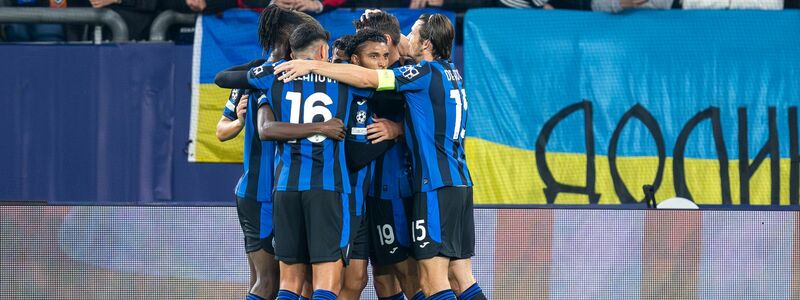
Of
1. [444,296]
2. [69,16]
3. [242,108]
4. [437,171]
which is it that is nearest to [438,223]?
[437,171]

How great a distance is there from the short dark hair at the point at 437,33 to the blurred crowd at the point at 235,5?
168 inches

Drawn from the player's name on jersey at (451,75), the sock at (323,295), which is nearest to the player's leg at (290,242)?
the sock at (323,295)

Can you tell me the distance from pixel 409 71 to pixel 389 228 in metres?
0.84

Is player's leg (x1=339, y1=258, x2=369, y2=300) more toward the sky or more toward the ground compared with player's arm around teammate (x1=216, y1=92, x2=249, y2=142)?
more toward the ground

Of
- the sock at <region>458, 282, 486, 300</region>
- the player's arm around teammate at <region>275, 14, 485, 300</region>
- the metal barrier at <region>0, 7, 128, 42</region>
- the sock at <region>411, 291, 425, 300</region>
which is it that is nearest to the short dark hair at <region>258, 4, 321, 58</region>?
the player's arm around teammate at <region>275, 14, 485, 300</region>

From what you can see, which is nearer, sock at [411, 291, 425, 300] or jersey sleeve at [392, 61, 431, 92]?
jersey sleeve at [392, 61, 431, 92]

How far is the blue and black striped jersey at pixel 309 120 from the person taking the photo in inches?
229

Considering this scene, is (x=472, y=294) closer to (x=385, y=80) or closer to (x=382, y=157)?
(x=382, y=157)

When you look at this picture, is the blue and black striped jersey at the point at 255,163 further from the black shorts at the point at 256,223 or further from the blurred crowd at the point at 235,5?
the blurred crowd at the point at 235,5

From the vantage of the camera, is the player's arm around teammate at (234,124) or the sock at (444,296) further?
the player's arm around teammate at (234,124)

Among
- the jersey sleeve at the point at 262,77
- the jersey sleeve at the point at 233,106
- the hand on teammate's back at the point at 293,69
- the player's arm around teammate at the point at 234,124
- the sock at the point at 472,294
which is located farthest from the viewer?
the jersey sleeve at the point at 233,106

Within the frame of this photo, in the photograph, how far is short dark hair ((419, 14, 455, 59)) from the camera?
6.25 meters

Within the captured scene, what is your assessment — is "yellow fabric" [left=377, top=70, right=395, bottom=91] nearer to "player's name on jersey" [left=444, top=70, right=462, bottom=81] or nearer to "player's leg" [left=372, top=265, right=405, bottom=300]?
"player's name on jersey" [left=444, top=70, right=462, bottom=81]

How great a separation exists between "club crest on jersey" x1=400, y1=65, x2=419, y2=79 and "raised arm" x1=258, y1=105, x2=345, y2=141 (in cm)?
41
